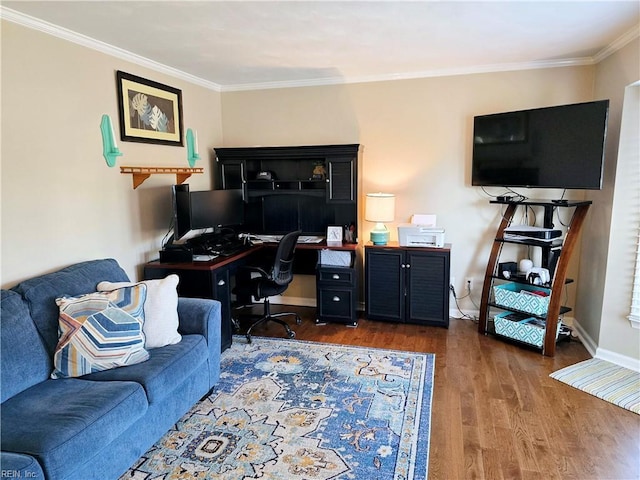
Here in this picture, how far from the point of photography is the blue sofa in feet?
5.41

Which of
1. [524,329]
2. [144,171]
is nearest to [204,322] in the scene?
[144,171]

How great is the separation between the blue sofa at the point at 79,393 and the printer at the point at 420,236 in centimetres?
Result: 201

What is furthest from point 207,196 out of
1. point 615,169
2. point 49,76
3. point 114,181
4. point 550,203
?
point 615,169

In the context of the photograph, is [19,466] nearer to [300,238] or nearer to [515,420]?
[515,420]

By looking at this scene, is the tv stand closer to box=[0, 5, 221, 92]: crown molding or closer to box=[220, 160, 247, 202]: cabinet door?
box=[220, 160, 247, 202]: cabinet door

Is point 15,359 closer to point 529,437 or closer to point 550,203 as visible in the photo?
point 529,437

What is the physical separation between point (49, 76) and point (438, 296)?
11.5ft

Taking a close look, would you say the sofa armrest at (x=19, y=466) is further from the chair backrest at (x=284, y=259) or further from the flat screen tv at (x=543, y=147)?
the flat screen tv at (x=543, y=147)

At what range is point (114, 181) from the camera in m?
3.17

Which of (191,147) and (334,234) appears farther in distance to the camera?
(334,234)

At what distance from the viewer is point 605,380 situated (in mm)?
2900

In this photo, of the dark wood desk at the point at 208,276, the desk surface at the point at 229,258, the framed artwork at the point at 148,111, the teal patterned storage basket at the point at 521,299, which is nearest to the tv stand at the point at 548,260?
the teal patterned storage basket at the point at 521,299

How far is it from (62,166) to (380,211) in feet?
8.70

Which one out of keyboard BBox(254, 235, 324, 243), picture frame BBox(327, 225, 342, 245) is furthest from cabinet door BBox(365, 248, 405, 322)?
keyboard BBox(254, 235, 324, 243)
